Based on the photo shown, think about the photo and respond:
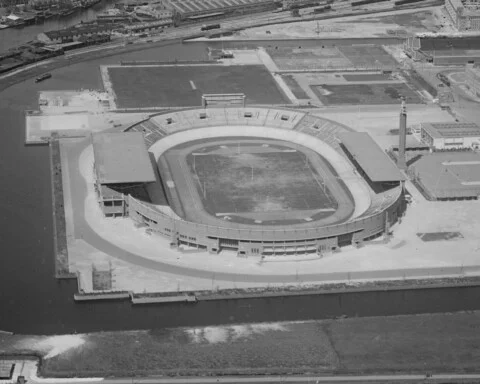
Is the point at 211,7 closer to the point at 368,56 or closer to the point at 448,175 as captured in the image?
the point at 368,56

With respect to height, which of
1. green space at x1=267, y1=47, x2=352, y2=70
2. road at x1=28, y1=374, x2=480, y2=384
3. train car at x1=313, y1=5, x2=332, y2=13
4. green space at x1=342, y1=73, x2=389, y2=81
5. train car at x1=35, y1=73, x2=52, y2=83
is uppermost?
train car at x1=313, y1=5, x2=332, y2=13

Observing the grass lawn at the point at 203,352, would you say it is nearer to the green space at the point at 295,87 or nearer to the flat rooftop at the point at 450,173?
the flat rooftop at the point at 450,173

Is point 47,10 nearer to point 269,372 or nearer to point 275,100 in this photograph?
point 275,100

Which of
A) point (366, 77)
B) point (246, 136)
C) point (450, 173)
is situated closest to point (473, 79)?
point (366, 77)

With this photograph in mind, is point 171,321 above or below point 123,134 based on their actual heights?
below

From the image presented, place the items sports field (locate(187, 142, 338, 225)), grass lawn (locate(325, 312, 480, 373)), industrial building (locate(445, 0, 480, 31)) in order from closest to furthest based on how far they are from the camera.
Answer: grass lawn (locate(325, 312, 480, 373)) < sports field (locate(187, 142, 338, 225)) < industrial building (locate(445, 0, 480, 31))

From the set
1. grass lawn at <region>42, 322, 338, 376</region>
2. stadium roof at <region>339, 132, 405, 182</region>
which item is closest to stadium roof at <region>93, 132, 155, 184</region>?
stadium roof at <region>339, 132, 405, 182</region>

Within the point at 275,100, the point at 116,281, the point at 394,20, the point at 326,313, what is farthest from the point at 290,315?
the point at 394,20

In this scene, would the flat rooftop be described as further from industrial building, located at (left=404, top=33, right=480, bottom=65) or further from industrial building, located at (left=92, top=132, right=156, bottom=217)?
industrial building, located at (left=404, top=33, right=480, bottom=65)
